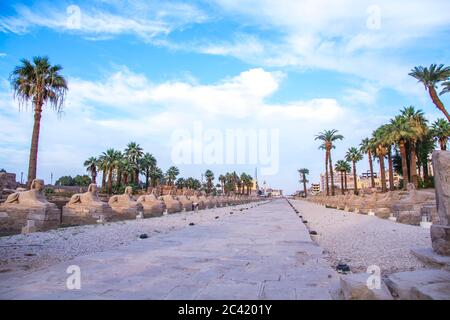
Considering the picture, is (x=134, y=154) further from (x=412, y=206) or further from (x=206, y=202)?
(x=412, y=206)

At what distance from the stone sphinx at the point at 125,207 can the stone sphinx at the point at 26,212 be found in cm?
586

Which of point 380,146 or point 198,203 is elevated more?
point 380,146

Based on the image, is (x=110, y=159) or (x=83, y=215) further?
(x=110, y=159)

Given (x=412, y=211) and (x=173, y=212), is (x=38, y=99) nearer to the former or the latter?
(x=173, y=212)

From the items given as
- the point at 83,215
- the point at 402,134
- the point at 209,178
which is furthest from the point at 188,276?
the point at 209,178

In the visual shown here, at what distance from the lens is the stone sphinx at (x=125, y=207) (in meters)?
18.9

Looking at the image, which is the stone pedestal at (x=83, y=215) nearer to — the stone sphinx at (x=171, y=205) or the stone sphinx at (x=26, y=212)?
the stone sphinx at (x=26, y=212)

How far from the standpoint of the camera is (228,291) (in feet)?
13.1

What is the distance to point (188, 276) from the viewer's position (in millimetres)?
4738

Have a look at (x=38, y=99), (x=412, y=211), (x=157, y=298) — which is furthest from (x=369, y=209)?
(x=38, y=99)

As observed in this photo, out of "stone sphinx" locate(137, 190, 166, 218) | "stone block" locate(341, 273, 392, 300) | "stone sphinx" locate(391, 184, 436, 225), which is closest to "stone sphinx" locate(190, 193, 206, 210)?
"stone sphinx" locate(137, 190, 166, 218)

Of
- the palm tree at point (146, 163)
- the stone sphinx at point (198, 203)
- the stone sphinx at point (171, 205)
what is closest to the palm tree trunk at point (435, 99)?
the stone sphinx at point (198, 203)

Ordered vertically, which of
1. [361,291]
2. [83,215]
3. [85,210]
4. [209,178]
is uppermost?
[209,178]

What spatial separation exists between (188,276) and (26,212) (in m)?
9.53
